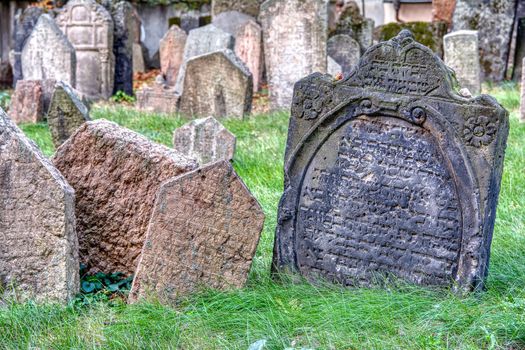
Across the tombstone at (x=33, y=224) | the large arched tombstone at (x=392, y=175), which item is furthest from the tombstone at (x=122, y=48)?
the tombstone at (x=33, y=224)

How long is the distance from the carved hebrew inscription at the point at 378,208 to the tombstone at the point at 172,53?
10656 millimetres

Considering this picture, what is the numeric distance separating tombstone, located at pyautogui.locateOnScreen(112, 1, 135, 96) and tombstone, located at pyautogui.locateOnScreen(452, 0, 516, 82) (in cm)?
608

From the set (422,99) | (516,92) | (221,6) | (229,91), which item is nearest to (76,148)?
(422,99)

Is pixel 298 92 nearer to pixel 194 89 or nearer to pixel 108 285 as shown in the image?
pixel 108 285

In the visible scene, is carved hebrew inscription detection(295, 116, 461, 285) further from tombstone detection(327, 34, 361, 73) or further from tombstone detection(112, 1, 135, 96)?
tombstone detection(327, 34, 361, 73)

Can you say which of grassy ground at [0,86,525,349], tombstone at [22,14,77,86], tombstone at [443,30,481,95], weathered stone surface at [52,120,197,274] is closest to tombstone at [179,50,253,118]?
tombstone at [22,14,77,86]

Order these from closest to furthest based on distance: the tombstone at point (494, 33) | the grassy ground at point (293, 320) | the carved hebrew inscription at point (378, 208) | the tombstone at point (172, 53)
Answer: the grassy ground at point (293, 320) < the carved hebrew inscription at point (378, 208) < the tombstone at point (172, 53) < the tombstone at point (494, 33)

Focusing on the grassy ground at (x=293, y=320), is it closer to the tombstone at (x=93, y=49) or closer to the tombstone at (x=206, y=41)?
the tombstone at (x=206, y=41)

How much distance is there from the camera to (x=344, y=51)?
1553 centimetres

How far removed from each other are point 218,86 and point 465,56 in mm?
3629

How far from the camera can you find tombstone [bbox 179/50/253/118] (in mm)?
11180

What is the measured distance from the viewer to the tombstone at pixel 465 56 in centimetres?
1276

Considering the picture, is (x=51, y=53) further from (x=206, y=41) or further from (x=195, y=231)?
(x=195, y=231)

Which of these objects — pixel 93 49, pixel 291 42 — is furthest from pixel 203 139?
pixel 93 49
